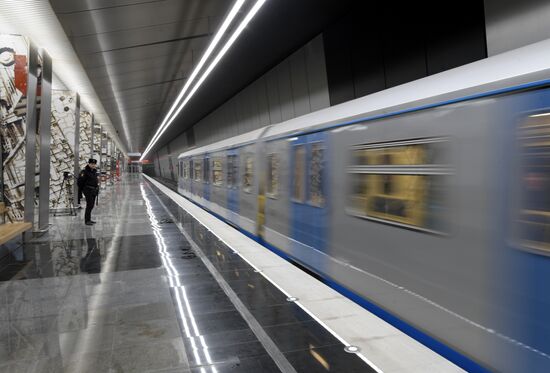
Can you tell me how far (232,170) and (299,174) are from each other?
16.3 ft

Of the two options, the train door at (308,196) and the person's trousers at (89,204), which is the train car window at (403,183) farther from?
the person's trousers at (89,204)

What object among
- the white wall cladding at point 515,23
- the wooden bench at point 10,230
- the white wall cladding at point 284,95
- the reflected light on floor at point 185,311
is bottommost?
the reflected light on floor at point 185,311

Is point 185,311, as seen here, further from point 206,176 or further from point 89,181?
point 206,176

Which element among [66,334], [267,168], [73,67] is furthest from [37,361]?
[73,67]

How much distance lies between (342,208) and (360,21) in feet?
15.6

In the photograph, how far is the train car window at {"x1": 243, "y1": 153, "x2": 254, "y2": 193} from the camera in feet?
31.1

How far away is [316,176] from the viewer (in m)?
5.93

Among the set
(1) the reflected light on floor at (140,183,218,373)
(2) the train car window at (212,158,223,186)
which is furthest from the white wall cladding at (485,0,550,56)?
(2) the train car window at (212,158,223,186)

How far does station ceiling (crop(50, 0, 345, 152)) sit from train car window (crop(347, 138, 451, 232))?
120 inches

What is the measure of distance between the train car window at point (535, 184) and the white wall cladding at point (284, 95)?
7.89 meters

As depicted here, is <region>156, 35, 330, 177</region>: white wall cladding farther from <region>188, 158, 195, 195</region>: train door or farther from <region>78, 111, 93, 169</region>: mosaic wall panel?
<region>78, 111, 93, 169</region>: mosaic wall panel

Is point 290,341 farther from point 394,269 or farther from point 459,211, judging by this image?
point 459,211

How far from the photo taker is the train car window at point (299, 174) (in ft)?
21.1

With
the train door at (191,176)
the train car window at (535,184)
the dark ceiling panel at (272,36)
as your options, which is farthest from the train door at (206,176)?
the train car window at (535,184)
